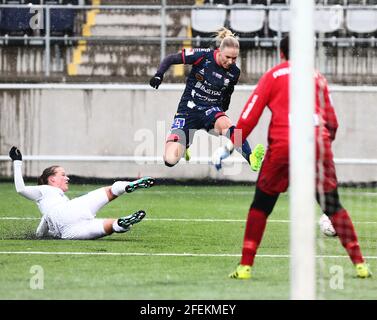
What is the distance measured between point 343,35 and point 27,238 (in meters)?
9.59

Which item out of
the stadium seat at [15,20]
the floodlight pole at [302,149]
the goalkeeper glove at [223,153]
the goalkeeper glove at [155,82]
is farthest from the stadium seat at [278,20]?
the floodlight pole at [302,149]

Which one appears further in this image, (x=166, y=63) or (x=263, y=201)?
(x=166, y=63)

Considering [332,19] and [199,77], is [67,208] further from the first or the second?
[332,19]

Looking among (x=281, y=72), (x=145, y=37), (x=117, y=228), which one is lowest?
(x=117, y=228)

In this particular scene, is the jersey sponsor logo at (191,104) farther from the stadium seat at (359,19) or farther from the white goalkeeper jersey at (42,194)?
the stadium seat at (359,19)

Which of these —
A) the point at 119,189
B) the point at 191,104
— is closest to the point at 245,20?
the point at 191,104

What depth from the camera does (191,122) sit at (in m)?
13.1

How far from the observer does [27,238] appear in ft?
35.9

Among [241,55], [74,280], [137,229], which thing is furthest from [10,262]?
A: [241,55]

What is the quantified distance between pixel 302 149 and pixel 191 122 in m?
6.44

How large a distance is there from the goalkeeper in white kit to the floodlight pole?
3.83 meters

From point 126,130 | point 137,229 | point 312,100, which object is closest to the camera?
point 312,100

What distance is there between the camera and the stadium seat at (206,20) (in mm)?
19016
